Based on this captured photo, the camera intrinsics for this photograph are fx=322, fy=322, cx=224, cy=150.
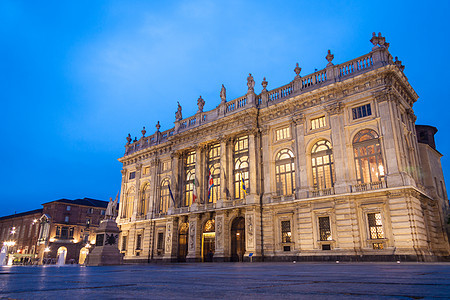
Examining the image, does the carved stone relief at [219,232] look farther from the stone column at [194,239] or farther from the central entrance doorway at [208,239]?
the stone column at [194,239]

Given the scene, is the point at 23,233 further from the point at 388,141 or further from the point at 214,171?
the point at 388,141

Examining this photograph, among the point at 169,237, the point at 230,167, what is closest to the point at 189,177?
the point at 230,167

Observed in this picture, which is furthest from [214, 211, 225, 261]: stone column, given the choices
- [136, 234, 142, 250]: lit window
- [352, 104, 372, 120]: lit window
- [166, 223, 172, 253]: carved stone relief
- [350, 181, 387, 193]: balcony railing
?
[352, 104, 372, 120]: lit window

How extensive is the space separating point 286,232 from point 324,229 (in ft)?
11.4

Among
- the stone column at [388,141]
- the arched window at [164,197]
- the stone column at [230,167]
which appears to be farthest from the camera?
the arched window at [164,197]

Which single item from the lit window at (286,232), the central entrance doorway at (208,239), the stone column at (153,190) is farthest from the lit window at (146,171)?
the lit window at (286,232)

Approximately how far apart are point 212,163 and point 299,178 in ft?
34.9

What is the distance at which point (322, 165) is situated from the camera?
2703 cm

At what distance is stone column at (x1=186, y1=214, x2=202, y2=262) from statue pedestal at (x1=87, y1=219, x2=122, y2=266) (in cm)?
1034

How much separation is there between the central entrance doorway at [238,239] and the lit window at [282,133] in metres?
8.38

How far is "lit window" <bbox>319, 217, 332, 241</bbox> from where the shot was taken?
82.1ft

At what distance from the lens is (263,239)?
2816cm

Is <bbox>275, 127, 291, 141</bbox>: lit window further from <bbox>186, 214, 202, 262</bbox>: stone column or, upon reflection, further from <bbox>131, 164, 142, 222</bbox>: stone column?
<bbox>131, 164, 142, 222</bbox>: stone column

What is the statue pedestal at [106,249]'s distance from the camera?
21234 millimetres
